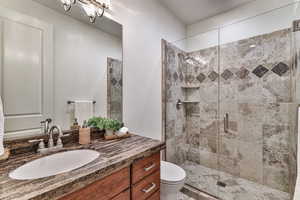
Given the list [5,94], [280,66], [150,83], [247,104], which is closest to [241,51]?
[280,66]

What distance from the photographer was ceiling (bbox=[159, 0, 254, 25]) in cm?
208

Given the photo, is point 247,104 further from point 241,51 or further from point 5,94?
point 5,94

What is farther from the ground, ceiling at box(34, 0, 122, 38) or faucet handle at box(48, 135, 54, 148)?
ceiling at box(34, 0, 122, 38)

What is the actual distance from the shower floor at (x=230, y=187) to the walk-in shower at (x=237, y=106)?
11mm

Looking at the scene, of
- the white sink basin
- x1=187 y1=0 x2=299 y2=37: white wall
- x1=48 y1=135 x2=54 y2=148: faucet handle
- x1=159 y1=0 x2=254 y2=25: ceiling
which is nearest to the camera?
the white sink basin

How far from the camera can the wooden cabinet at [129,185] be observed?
709mm

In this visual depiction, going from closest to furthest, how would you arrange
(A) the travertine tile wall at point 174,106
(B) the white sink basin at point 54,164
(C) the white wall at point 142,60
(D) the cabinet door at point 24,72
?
(B) the white sink basin at point 54,164, (D) the cabinet door at point 24,72, (C) the white wall at point 142,60, (A) the travertine tile wall at point 174,106

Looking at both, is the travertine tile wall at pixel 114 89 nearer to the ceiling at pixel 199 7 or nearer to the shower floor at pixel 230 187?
the ceiling at pixel 199 7

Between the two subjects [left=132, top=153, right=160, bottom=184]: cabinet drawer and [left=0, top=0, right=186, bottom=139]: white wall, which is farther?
[left=0, top=0, right=186, bottom=139]: white wall

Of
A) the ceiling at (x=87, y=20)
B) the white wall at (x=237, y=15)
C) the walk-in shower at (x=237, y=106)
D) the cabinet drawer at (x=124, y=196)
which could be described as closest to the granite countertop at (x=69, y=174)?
the cabinet drawer at (x=124, y=196)

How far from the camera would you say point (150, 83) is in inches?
76.1

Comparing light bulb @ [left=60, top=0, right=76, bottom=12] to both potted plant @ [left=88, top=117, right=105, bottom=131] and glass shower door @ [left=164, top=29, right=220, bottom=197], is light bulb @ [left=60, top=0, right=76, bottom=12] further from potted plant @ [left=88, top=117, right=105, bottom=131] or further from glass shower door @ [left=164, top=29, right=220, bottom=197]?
glass shower door @ [left=164, top=29, right=220, bottom=197]

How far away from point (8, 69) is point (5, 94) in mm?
160

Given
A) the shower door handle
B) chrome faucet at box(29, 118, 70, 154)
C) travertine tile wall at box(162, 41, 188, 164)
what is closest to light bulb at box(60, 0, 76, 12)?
chrome faucet at box(29, 118, 70, 154)
